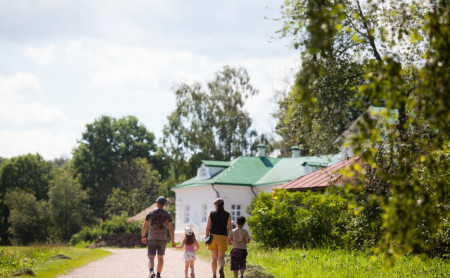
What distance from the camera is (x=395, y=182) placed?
4367 mm

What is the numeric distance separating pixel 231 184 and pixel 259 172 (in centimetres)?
348

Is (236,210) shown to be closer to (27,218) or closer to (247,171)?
(247,171)

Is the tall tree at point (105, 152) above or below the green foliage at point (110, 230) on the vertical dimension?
above

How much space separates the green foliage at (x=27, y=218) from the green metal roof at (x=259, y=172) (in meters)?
17.2

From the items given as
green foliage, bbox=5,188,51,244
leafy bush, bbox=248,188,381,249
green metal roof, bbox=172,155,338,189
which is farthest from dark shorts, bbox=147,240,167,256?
green foliage, bbox=5,188,51,244

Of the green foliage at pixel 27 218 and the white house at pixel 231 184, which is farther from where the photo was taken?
the green foliage at pixel 27 218

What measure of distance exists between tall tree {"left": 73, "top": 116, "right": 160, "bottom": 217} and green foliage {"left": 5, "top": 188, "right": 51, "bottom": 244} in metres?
10.6

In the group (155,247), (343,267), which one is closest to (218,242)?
(155,247)

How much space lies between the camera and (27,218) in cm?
4916

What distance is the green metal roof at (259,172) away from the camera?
118 ft

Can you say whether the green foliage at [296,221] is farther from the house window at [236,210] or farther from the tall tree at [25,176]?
the tall tree at [25,176]

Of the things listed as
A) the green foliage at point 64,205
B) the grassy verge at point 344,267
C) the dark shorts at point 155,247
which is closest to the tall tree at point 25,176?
the green foliage at point 64,205

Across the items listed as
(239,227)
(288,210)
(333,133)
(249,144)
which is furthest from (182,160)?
(239,227)

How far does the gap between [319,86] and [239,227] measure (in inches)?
235
